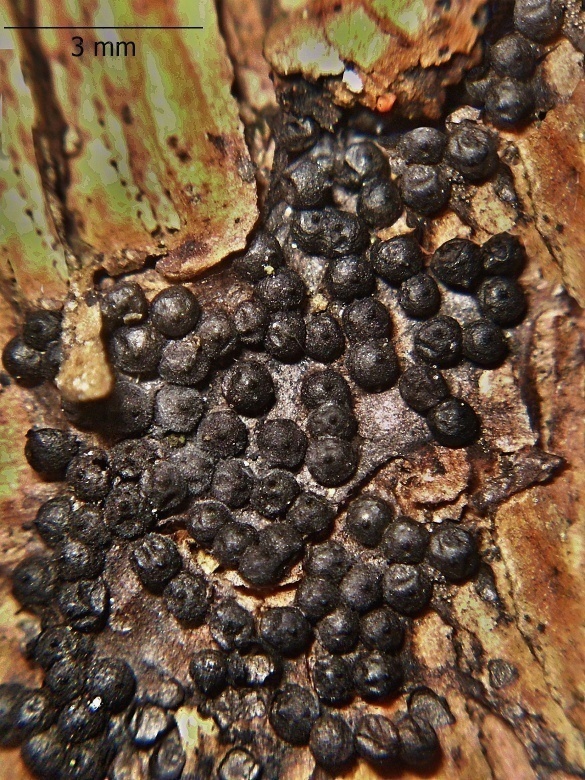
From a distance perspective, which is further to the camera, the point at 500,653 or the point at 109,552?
the point at 109,552

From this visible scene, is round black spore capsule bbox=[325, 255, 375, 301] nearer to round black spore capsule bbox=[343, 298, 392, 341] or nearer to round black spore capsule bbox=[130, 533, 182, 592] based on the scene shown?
round black spore capsule bbox=[343, 298, 392, 341]

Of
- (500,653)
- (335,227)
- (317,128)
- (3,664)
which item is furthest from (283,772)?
(317,128)

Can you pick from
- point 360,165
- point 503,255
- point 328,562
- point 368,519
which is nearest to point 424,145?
point 360,165

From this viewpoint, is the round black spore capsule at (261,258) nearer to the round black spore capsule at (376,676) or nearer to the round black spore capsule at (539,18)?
the round black spore capsule at (539,18)

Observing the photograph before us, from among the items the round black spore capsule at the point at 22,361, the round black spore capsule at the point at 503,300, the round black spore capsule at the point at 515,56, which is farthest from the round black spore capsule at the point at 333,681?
the round black spore capsule at the point at 515,56

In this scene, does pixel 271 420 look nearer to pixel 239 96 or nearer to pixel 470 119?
pixel 239 96

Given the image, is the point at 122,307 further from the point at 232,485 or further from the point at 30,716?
the point at 30,716

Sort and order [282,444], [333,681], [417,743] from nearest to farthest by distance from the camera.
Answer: [417,743] < [333,681] < [282,444]
